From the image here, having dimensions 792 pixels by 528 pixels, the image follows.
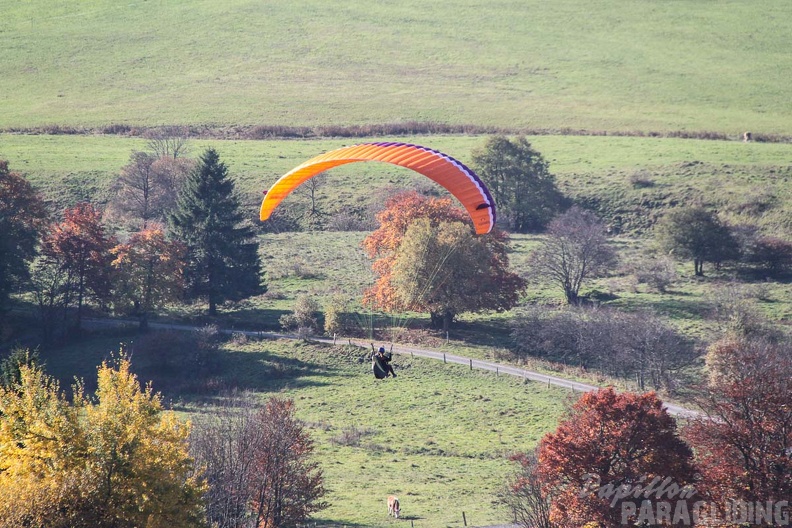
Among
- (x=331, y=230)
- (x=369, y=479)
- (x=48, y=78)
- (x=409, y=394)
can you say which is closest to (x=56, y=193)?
(x=331, y=230)

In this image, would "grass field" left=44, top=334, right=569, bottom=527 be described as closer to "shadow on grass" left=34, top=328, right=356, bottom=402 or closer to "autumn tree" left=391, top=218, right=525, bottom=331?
"shadow on grass" left=34, top=328, right=356, bottom=402

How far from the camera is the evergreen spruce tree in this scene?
62062 millimetres

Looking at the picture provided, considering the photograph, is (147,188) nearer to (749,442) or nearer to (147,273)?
(147,273)

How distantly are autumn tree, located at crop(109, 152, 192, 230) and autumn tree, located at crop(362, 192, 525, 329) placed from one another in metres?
27.4

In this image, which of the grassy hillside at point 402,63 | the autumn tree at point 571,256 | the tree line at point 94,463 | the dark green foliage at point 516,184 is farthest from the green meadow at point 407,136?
the tree line at point 94,463

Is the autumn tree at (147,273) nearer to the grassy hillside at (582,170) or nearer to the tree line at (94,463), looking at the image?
the grassy hillside at (582,170)

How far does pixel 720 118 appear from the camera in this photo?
338 feet

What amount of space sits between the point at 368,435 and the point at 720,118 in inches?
2860

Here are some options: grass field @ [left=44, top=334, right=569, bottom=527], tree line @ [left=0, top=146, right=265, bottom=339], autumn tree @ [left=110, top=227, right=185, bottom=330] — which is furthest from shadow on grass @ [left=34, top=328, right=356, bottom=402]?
tree line @ [left=0, top=146, right=265, bottom=339]

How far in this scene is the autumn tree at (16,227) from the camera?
57156mm

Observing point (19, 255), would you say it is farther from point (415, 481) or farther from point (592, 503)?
point (592, 503)

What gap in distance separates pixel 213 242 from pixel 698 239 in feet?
109

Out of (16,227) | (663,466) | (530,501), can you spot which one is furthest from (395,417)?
(16,227)

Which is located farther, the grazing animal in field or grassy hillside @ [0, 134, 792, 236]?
grassy hillside @ [0, 134, 792, 236]
